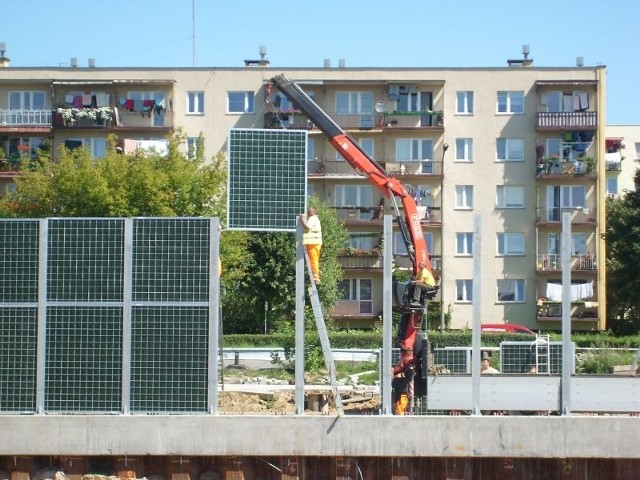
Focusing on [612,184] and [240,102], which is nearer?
[240,102]

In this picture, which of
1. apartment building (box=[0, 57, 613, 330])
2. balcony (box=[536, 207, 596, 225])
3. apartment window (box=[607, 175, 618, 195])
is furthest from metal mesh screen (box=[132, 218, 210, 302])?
apartment window (box=[607, 175, 618, 195])

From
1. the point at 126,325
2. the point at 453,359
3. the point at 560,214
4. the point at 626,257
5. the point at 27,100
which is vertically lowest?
the point at 453,359

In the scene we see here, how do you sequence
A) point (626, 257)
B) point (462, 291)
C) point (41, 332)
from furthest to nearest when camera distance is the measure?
1. point (462, 291)
2. point (626, 257)
3. point (41, 332)

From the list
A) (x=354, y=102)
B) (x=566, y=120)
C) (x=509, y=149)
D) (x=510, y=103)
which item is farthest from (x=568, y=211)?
(x=354, y=102)

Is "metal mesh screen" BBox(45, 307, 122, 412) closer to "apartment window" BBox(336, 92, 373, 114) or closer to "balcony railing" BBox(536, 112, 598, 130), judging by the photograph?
"apartment window" BBox(336, 92, 373, 114)

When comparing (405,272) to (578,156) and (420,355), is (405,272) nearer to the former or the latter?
(578,156)

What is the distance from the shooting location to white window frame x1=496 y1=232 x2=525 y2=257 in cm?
6544

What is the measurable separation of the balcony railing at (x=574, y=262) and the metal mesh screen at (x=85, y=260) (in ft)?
157

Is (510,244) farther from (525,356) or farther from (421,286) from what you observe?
(421,286)

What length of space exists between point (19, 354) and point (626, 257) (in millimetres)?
50982

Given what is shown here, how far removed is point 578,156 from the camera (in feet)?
215

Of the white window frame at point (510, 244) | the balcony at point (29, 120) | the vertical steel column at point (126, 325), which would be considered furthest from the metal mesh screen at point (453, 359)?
the balcony at point (29, 120)

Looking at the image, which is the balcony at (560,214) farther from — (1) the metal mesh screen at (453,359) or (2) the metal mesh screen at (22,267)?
(2) the metal mesh screen at (22,267)

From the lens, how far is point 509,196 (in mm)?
65812
